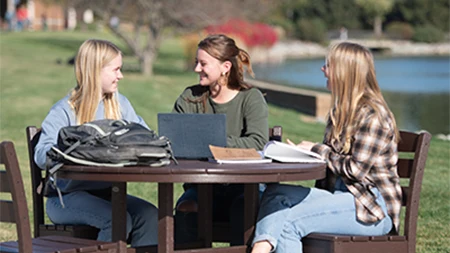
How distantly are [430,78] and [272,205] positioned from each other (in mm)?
33895

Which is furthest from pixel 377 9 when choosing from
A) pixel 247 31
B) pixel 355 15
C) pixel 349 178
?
pixel 349 178

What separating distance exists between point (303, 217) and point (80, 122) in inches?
51.3

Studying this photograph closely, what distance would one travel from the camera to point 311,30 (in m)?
84.6

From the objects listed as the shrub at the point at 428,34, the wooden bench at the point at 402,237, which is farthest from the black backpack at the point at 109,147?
the shrub at the point at 428,34

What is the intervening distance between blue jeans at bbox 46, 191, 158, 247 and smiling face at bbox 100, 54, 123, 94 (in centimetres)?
58

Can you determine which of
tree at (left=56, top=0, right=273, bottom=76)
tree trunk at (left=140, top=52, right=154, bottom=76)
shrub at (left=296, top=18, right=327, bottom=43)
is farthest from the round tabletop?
shrub at (left=296, top=18, right=327, bottom=43)

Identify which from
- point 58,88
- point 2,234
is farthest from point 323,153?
point 58,88

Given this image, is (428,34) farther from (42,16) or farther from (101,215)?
(101,215)

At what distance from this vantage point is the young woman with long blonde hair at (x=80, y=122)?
4.30 m

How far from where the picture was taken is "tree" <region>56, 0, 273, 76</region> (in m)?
26.5

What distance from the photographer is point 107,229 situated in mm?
4262

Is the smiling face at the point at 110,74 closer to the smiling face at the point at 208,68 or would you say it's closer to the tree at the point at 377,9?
the smiling face at the point at 208,68

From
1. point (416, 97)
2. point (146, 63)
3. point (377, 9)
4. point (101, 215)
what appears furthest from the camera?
point (377, 9)

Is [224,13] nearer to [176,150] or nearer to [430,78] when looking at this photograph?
[430,78]
